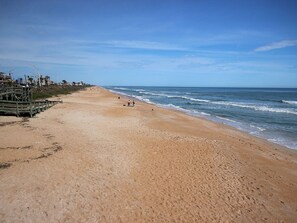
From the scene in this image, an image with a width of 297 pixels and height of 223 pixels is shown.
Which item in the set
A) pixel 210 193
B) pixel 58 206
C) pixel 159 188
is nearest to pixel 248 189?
pixel 210 193


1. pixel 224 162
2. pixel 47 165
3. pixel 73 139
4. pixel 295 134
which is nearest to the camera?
pixel 47 165

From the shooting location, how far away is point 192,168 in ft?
35.7

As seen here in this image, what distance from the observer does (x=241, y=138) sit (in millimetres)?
17859

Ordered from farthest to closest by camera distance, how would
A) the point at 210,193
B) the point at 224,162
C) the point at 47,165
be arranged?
the point at 224,162, the point at 47,165, the point at 210,193

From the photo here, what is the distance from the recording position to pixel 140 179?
957 cm

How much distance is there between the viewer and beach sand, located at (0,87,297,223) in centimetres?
739

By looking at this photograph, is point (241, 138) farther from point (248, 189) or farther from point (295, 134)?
point (248, 189)

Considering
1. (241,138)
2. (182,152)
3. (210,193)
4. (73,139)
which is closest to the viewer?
(210,193)

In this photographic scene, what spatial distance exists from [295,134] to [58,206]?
1978cm

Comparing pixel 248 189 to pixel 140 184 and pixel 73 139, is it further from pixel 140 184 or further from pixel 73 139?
pixel 73 139

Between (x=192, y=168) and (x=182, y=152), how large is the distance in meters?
2.21

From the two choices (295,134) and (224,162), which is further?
(295,134)

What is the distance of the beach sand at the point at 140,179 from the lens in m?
7.39

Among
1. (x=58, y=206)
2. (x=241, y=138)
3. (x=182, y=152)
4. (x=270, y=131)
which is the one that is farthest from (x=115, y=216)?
(x=270, y=131)
